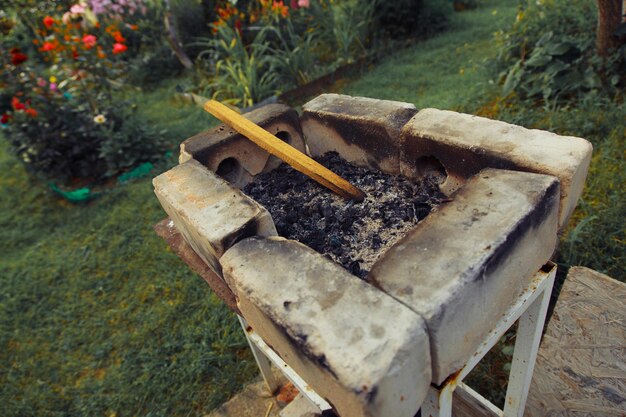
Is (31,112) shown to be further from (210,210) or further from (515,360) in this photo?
(515,360)

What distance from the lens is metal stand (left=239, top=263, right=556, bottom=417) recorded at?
117 cm

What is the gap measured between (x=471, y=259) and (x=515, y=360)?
2.57ft

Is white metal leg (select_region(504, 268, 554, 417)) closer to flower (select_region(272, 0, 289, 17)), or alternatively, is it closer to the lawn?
the lawn

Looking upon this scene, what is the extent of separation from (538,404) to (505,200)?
1134 mm

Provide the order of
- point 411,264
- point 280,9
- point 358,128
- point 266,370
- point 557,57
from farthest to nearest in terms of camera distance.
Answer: point 280,9, point 557,57, point 266,370, point 358,128, point 411,264

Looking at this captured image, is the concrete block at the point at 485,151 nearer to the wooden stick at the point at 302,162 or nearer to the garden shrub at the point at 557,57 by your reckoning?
the wooden stick at the point at 302,162

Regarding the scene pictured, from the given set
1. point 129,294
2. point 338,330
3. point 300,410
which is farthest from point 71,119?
point 338,330

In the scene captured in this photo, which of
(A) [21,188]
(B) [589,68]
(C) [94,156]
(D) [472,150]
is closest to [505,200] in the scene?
(D) [472,150]

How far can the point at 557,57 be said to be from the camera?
3.87 metres

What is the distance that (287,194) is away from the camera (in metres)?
1.86

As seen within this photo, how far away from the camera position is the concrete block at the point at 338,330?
89 centimetres

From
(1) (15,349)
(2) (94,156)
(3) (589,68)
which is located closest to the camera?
(1) (15,349)

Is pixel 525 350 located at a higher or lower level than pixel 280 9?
lower

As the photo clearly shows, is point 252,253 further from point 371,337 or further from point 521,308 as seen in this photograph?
point 521,308
